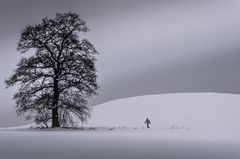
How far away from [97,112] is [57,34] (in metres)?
15.8

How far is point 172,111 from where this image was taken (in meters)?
37.2

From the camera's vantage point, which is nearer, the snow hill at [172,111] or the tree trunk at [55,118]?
the tree trunk at [55,118]

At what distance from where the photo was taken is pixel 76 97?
2570cm

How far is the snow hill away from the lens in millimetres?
32312

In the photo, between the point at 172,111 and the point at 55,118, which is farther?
the point at 172,111

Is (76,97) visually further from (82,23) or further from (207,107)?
(207,107)

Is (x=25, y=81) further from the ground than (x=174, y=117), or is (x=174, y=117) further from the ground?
(x=25, y=81)

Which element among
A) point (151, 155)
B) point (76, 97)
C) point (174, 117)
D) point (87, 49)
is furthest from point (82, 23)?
point (151, 155)

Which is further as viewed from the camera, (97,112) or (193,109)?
(97,112)

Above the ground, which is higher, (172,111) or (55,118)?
(172,111)

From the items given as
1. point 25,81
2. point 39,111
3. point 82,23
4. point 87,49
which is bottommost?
point 39,111

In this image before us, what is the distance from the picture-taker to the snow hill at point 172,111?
3231 centimetres

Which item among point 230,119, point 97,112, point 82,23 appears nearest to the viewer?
point 82,23

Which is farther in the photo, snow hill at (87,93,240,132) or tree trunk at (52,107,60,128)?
snow hill at (87,93,240,132)
